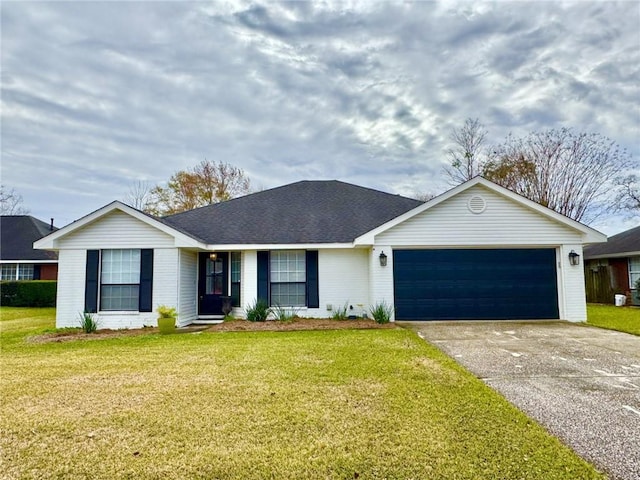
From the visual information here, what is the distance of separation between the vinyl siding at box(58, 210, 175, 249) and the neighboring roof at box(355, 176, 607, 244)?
617 centimetres

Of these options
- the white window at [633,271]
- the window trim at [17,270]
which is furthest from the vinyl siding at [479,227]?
the window trim at [17,270]

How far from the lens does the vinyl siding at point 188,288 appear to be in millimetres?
11406

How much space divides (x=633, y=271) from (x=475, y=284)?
11442 mm

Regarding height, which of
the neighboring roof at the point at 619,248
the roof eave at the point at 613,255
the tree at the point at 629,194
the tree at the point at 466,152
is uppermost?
the tree at the point at 466,152

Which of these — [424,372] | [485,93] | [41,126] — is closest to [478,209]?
[485,93]

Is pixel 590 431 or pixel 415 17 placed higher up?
pixel 415 17

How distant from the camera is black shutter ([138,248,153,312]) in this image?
36.5 feet

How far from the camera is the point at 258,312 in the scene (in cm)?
1161

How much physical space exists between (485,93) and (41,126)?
18027 millimetres

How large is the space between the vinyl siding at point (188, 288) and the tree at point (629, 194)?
24436mm

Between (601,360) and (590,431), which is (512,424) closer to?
(590,431)

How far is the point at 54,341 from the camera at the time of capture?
898 cm

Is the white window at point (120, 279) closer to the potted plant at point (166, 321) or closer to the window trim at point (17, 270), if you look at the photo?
the potted plant at point (166, 321)

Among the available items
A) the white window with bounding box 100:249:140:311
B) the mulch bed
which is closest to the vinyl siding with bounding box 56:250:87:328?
the white window with bounding box 100:249:140:311
